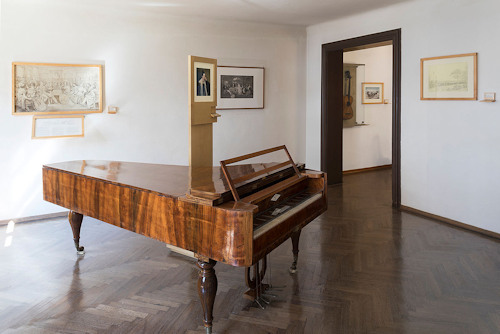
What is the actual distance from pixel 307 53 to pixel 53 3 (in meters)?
4.11

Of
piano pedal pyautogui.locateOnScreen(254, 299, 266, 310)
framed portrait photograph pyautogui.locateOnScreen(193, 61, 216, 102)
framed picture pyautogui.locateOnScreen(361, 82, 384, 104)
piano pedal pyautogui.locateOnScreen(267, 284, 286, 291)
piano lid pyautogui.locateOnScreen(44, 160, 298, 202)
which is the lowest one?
piano pedal pyautogui.locateOnScreen(254, 299, 266, 310)

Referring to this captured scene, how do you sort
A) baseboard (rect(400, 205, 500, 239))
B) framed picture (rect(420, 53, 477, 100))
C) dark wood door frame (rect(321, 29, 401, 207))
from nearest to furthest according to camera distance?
baseboard (rect(400, 205, 500, 239)), framed picture (rect(420, 53, 477, 100)), dark wood door frame (rect(321, 29, 401, 207))

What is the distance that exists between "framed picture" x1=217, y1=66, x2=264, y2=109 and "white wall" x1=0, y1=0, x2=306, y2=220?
0.38 ft

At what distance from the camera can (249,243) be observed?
2.38m

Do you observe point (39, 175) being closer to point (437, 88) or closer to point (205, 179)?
point (205, 179)

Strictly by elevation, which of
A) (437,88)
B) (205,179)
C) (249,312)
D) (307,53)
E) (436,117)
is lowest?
(249,312)

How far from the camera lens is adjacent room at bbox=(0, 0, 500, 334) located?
296cm

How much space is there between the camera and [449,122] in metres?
5.35

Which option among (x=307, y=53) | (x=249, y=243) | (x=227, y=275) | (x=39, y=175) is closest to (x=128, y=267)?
(x=227, y=275)

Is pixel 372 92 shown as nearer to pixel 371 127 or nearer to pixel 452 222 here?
pixel 371 127

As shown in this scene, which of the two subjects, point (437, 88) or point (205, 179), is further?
point (437, 88)

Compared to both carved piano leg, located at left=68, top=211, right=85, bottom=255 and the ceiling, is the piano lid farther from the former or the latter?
the ceiling

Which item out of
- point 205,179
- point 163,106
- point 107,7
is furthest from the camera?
point 163,106

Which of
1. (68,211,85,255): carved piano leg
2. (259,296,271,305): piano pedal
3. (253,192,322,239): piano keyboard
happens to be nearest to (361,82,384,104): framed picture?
(253,192,322,239): piano keyboard
